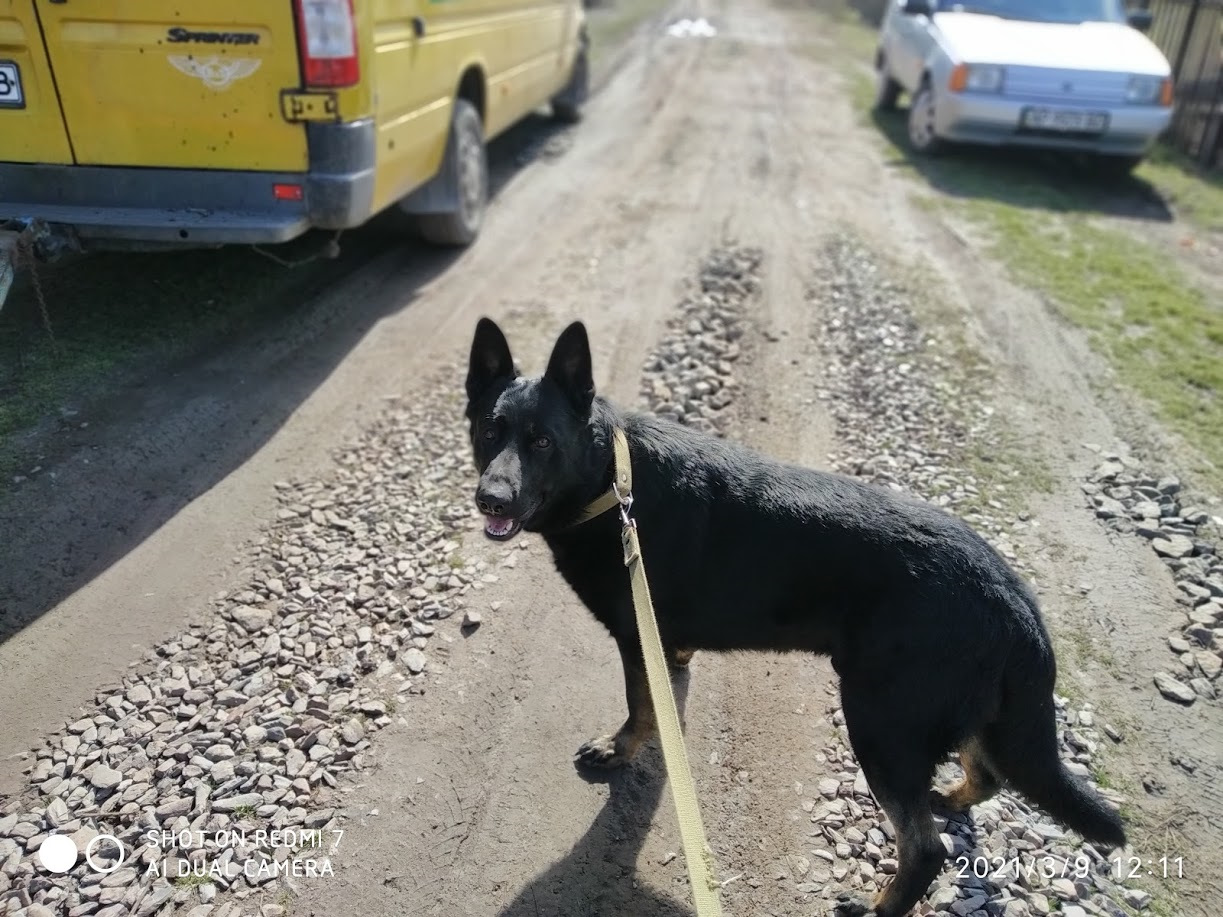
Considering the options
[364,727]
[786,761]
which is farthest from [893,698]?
[364,727]

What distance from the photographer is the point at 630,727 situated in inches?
125

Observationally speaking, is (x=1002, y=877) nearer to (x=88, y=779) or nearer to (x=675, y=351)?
(x=88, y=779)

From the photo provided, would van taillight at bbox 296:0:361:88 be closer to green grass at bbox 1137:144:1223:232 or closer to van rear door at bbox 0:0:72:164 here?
van rear door at bbox 0:0:72:164

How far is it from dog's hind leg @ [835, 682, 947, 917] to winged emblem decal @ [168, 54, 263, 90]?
4.36 metres

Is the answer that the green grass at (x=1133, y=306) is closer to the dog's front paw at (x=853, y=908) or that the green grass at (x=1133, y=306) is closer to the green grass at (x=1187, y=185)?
the green grass at (x=1187, y=185)

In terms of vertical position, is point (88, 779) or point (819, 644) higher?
point (819, 644)

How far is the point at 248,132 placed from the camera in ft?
16.2

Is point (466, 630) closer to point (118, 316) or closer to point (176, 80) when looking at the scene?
point (176, 80)

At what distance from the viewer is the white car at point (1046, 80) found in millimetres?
9227

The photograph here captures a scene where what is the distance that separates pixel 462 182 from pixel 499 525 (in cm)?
519

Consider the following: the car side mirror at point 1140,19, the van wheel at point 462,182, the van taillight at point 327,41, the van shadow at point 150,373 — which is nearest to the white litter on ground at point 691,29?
the car side mirror at point 1140,19

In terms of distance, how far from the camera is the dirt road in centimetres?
288

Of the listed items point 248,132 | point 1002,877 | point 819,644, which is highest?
point 248,132

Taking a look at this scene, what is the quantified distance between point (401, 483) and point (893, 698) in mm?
2834
